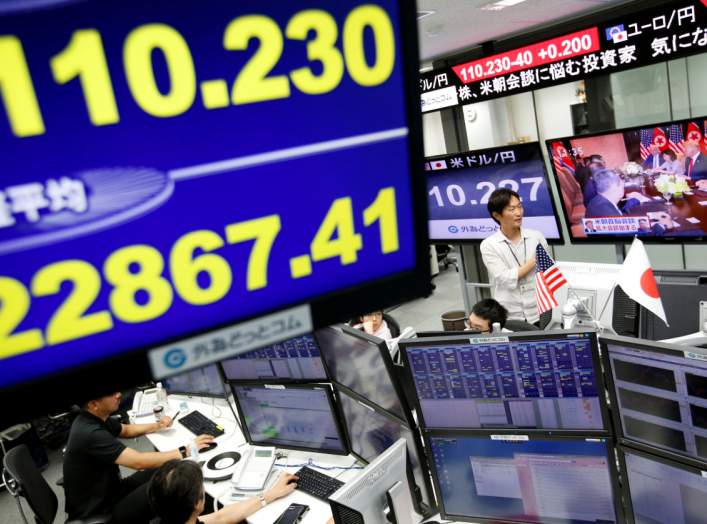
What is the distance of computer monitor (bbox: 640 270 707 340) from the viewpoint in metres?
2.44

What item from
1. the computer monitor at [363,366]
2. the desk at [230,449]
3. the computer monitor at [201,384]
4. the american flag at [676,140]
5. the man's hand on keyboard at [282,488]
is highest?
the american flag at [676,140]

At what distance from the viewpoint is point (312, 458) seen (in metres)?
2.71

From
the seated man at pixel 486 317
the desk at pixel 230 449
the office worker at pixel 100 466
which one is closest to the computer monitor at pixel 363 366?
the desk at pixel 230 449

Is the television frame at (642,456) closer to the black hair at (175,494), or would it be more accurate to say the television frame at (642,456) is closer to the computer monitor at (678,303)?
the computer monitor at (678,303)

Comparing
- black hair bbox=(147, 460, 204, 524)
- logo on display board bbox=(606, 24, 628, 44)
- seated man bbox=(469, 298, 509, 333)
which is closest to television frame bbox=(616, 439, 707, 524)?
seated man bbox=(469, 298, 509, 333)

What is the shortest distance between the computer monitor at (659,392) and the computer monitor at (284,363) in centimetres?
121

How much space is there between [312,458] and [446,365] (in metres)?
1.18

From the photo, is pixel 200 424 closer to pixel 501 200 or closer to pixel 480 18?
pixel 501 200

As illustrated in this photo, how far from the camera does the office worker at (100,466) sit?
289cm

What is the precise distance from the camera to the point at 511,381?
69.3 inches

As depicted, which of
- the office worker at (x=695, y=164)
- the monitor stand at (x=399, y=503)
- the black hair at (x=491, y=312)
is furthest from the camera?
the office worker at (x=695, y=164)

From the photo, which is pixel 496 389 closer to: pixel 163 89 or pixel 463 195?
pixel 163 89

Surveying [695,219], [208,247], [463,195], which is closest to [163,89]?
[208,247]

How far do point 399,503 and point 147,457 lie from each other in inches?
66.9
